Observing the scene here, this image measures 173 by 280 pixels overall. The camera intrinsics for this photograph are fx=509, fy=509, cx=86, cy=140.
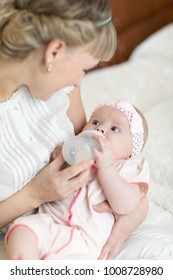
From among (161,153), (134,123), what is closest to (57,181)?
(134,123)

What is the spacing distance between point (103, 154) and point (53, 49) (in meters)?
0.29

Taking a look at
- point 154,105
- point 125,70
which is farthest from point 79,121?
point 125,70

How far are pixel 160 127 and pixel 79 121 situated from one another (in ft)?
1.77

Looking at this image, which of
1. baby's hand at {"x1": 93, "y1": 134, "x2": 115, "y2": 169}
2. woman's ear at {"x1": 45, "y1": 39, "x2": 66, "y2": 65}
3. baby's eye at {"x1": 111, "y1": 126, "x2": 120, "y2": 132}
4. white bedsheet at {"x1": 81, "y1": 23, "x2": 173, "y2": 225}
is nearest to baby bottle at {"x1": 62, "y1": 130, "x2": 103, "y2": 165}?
baby's hand at {"x1": 93, "y1": 134, "x2": 115, "y2": 169}

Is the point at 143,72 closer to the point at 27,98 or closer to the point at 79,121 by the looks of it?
the point at 79,121

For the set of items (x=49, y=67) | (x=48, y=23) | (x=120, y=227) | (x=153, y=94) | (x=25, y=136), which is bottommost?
(x=153, y=94)

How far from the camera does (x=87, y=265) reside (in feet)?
3.91

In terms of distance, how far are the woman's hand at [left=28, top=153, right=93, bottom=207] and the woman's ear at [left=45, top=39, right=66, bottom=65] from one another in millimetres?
269

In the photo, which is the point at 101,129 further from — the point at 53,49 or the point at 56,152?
the point at 53,49

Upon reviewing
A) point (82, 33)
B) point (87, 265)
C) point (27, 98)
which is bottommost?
point (87, 265)

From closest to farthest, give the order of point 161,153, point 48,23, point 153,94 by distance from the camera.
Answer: point 48,23, point 161,153, point 153,94

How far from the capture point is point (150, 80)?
2396mm

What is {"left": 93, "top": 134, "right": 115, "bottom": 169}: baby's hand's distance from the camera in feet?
4.11

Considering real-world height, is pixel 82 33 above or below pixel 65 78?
above
